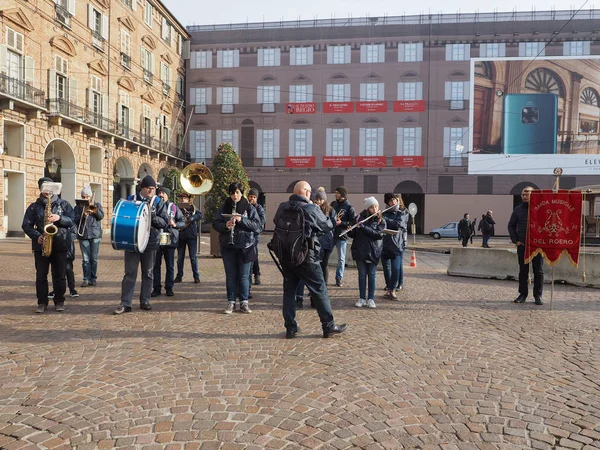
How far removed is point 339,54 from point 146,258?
114 ft

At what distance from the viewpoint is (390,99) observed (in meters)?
37.5

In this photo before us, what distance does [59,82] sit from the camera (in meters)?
24.9

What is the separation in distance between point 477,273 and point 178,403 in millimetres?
9332

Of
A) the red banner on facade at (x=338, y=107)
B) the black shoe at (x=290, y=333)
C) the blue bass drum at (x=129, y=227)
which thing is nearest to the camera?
the black shoe at (x=290, y=333)

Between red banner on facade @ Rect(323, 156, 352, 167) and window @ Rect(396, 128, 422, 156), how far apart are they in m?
3.99

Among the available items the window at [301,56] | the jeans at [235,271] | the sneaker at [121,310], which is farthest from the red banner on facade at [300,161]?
the sneaker at [121,310]

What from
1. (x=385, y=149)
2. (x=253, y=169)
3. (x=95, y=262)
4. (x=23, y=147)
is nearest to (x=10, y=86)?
(x=23, y=147)

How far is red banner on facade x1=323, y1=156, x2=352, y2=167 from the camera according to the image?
3812cm

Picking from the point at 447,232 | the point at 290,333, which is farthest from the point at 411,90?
the point at 290,333

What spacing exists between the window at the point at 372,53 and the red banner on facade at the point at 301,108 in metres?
5.30

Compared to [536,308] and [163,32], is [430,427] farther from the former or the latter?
[163,32]

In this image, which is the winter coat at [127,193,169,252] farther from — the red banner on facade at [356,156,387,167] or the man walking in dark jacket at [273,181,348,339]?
the red banner on facade at [356,156,387,167]

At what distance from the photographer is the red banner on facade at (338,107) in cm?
3788

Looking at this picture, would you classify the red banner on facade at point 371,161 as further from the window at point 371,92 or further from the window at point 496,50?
the window at point 496,50
